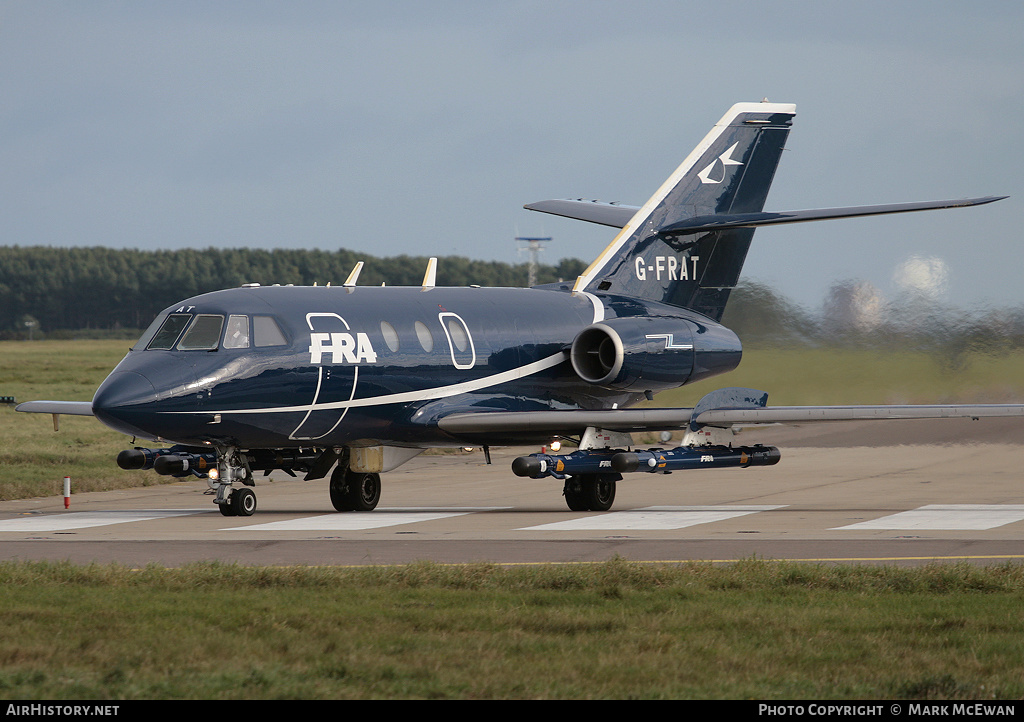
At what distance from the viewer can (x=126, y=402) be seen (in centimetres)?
2020

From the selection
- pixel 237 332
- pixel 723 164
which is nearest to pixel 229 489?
pixel 237 332

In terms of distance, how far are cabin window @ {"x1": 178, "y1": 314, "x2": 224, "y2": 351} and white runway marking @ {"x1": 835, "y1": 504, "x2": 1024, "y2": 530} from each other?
9.53m

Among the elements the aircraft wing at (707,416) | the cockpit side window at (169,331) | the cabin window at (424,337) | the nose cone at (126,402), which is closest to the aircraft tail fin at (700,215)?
the cabin window at (424,337)

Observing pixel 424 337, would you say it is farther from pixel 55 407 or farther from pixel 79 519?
pixel 55 407

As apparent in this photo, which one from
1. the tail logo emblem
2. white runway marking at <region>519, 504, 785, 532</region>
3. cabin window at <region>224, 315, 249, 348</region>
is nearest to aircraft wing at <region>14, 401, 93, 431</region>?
cabin window at <region>224, 315, 249, 348</region>

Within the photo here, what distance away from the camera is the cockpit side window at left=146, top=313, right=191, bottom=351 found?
2152 cm

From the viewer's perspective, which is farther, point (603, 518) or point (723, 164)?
point (723, 164)

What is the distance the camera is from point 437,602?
12.5m

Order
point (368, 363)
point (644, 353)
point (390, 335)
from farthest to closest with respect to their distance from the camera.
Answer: point (644, 353) → point (390, 335) → point (368, 363)

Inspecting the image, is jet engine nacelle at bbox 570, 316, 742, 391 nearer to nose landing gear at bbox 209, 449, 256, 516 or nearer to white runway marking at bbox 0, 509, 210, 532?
nose landing gear at bbox 209, 449, 256, 516

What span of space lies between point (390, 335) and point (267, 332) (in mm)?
2233

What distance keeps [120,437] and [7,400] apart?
9218 millimetres
